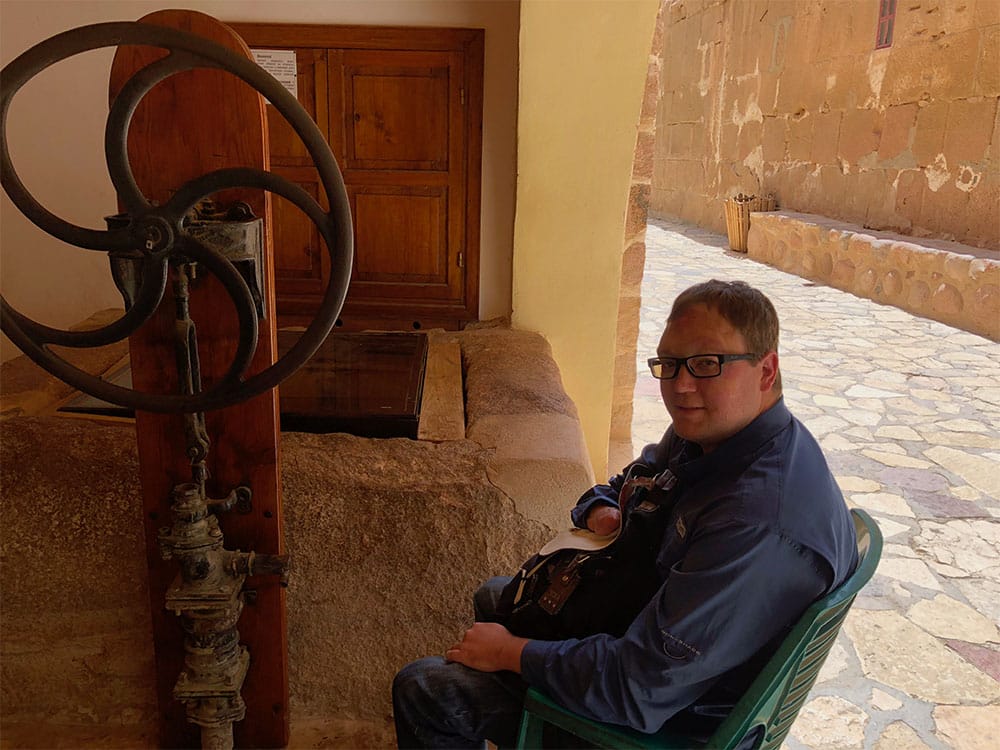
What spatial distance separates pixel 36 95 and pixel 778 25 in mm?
11291

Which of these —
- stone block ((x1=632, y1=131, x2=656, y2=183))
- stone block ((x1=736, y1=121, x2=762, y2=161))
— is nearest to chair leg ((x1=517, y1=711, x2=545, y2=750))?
stone block ((x1=632, y1=131, x2=656, y2=183))

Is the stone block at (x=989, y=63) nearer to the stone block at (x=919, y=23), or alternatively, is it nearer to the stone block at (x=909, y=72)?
the stone block at (x=919, y=23)

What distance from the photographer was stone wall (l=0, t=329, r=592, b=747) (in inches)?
82.5

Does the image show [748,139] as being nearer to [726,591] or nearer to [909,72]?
[909,72]

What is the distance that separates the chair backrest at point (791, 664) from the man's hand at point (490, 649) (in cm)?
36

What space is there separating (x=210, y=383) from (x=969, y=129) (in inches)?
354

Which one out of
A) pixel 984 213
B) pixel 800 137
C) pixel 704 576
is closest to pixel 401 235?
pixel 704 576

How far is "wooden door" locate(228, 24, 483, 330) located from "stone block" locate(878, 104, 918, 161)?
7.61 m

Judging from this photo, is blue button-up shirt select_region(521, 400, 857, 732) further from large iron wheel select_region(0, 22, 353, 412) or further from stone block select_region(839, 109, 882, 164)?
stone block select_region(839, 109, 882, 164)

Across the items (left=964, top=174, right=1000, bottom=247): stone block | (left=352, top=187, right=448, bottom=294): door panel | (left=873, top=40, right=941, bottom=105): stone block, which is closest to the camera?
(left=352, top=187, right=448, bottom=294): door panel

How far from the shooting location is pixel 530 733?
4.95ft

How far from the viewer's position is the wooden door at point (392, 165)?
3580 millimetres

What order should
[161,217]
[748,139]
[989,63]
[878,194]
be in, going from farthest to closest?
[748,139] → [878,194] → [989,63] → [161,217]

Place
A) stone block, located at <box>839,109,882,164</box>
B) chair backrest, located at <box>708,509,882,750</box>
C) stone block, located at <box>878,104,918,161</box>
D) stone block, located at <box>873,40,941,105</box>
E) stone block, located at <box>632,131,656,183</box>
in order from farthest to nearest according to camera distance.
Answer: stone block, located at <box>839,109,882,164</box> → stone block, located at <box>878,104,918,161</box> → stone block, located at <box>873,40,941,105</box> → stone block, located at <box>632,131,656,183</box> → chair backrest, located at <box>708,509,882,750</box>
